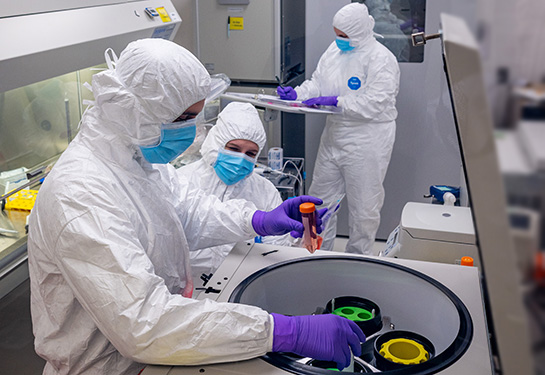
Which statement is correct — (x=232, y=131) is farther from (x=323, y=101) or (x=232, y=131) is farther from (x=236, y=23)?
(x=236, y=23)

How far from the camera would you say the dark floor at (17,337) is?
1.94 metres

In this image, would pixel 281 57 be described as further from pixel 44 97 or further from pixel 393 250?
pixel 393 250

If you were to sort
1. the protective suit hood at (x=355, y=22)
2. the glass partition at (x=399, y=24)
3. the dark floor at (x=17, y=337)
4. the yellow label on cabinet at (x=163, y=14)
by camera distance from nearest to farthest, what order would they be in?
the dark floor at (x=17, y=337) < the yellow label on cabinet at (x=163, y=14) < the protective suit hood at (x=355, y=22) < the glass partition at (x=399, y=24)

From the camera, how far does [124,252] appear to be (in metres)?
1.06

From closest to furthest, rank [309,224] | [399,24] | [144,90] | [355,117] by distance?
[144,90] < [309,224] < [355,117] < [399,24]

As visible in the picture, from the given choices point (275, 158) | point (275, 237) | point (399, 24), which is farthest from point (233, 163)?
point (399, 24)

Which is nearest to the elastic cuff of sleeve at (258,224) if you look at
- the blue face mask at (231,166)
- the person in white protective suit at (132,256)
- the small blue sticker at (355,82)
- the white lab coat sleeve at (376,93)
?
the person in white protective suit at (132,256)

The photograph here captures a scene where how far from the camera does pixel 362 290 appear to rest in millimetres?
1426

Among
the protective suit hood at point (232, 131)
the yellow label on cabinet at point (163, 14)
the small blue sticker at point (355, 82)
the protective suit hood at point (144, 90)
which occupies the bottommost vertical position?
the protective suit hood at point (232, 131)

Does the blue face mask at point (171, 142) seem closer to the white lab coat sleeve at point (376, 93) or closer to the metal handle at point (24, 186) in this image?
the metal handle at point (24, 186)

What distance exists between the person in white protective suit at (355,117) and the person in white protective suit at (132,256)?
5.89 feet

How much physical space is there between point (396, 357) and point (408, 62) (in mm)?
2499

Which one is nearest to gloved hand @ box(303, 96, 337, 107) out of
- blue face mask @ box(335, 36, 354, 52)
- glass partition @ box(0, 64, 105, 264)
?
blue face mask @ box(335, 36, 354, 52)

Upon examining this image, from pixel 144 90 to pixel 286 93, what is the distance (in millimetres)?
2029
